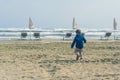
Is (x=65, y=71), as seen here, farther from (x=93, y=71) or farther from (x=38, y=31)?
(x=38, y=31)

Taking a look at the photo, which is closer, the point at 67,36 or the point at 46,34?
the point at 67,36

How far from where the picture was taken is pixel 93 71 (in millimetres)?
12961

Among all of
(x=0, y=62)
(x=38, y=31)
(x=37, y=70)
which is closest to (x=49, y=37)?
(x=38, y=31)

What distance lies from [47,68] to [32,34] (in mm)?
23498

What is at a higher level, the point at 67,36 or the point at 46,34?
the point at 46,34

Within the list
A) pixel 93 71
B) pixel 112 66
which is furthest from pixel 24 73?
pixel 112 66

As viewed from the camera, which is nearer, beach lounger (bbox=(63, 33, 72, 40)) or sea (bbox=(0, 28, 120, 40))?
beach lounger (bbox=(63, 33, 72, 40))

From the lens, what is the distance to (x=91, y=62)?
51.6ft

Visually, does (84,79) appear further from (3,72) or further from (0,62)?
(0,62)

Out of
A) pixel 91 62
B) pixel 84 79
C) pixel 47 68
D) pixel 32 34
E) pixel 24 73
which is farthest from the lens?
pixel 32 34

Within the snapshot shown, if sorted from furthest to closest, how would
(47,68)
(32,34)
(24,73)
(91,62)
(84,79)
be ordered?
(32,34) → (91,62) → (47,68) → (24,73) → (84,79)

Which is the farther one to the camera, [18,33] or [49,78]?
[18,33]

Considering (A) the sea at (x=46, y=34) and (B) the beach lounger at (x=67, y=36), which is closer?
(B) the beach lounger at (x=67, y=36)

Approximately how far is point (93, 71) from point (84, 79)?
166 centimetres
